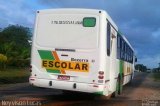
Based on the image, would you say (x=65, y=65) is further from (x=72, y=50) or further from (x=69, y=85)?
(x=69, y=85)

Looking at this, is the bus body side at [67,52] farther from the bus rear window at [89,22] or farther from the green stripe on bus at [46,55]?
the bus rear window at [89,22]

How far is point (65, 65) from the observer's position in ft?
56.4

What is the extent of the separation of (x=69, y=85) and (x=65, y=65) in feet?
2.61

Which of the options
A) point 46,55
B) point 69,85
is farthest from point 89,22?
point 69,85

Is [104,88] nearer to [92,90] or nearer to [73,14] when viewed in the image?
[92,90]

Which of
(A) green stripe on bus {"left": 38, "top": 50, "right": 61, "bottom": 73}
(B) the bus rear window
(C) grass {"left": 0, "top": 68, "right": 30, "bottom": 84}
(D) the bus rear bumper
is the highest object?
(B) the bus rear window

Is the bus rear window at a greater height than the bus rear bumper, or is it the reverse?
the bus rear window

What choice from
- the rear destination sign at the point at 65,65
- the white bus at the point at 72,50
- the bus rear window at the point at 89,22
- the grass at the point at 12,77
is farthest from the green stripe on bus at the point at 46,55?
the grass at the point at 12,77

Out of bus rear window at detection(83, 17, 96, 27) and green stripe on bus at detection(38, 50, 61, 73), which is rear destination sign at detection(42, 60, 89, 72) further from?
bus rear window at detection(83, 17, 96, 27)

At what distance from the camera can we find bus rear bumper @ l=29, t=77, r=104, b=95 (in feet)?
54.6

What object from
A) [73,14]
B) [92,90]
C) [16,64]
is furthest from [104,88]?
[16,64]

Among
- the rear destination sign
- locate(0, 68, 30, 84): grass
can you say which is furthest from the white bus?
locate(0, 68, 30, 84): grass

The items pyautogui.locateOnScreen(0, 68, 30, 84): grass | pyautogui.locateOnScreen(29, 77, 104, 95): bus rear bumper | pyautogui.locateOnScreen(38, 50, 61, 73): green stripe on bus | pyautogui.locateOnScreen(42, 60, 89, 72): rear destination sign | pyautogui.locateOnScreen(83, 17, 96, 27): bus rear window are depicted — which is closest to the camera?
pyautogui.locateOnScreen(29, 77, 104, 95): bus rear bumper

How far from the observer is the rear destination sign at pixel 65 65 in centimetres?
1691
